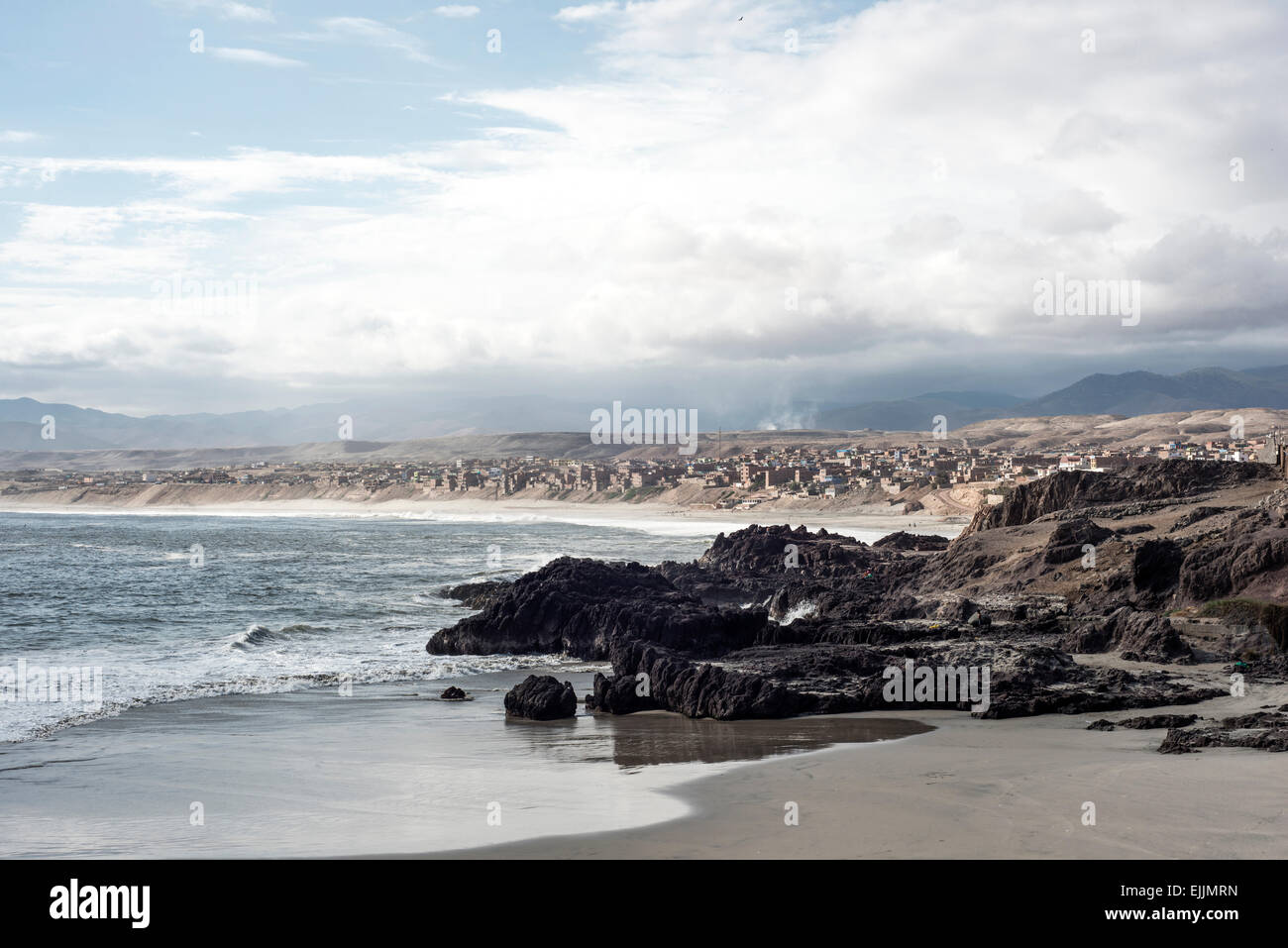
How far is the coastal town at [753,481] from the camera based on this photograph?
3282 inches

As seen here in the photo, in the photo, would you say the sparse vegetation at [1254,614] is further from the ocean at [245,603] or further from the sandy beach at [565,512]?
the sandy beach at [565,512]

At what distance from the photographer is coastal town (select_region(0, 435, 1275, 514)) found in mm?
83375

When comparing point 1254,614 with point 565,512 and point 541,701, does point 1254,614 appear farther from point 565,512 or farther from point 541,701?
point 565,512

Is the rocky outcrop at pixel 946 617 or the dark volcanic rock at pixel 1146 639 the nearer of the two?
the rocky outcrop at pixel 946 617

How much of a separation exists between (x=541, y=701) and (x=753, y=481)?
295 ft

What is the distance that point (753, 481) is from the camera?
4193 inches

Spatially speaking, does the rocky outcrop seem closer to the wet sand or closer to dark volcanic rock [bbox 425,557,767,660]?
dark volcanic rock [bbox 425,557,767,660]

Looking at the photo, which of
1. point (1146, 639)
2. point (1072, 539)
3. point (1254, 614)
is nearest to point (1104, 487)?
point (1072, 539)

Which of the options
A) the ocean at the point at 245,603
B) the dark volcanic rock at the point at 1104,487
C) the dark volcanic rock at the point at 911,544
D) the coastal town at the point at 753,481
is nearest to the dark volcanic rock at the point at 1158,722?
the ocean at the point at 245,603

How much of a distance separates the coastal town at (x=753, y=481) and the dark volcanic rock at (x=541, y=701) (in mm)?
38734

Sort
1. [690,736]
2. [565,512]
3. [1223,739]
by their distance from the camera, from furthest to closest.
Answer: [565,512] → [690,736] → [1223,739]

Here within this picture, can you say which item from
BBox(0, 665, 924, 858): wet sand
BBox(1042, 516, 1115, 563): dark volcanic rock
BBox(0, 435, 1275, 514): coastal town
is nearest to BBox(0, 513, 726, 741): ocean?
BBox(0, 665, 924, 858): wet sand

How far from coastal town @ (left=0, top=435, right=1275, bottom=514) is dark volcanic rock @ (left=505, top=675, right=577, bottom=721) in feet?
127
